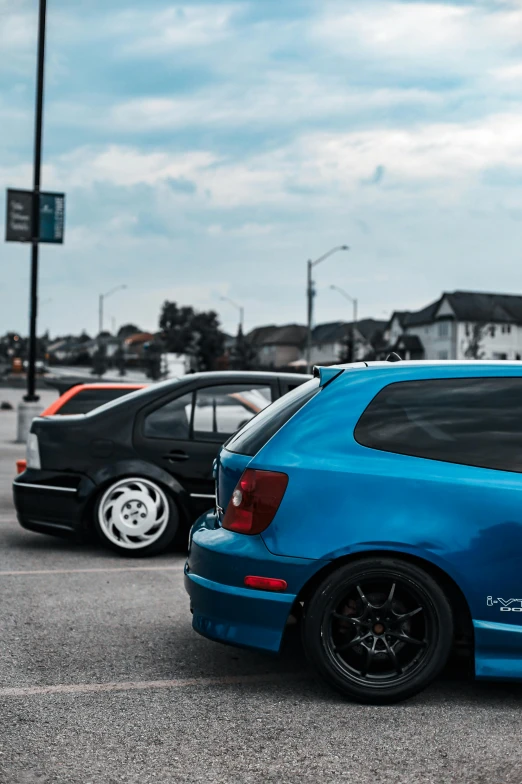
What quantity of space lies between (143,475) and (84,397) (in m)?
4.03

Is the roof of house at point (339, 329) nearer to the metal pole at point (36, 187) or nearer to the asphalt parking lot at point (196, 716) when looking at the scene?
the metal pole at point (36, 187)

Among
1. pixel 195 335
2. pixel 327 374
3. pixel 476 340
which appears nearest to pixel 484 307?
pixel 476 340

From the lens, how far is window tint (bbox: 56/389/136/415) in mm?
11617

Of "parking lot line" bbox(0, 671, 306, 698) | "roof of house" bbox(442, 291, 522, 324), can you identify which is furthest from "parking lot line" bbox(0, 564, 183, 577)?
"roof of house" bbox(442, 291, 522, 324)

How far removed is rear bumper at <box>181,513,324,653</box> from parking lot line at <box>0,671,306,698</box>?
0.96 feet

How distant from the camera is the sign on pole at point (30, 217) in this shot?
20.5 metres

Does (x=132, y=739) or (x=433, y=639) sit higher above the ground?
(x=433, y=639)

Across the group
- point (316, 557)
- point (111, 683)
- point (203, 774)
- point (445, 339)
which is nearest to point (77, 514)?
point (111, 683)

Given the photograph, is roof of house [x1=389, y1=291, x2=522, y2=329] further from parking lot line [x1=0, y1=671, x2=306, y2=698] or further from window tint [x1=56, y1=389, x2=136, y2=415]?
parking lot line [x1=0, y1=671, x2=306, y2=698]

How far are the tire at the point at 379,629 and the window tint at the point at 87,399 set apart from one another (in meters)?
7.33

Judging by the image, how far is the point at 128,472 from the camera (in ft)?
25.9

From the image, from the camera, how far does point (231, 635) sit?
4547mm

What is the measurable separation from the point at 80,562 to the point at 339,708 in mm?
3853

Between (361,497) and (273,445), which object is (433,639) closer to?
(361,497)
